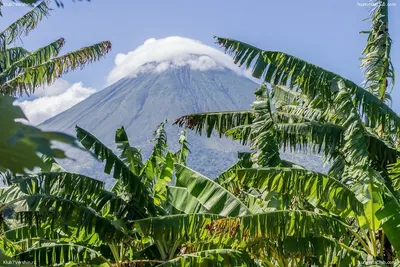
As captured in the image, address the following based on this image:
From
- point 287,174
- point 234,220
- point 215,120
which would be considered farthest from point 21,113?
point 215,120

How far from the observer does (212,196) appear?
6.55 meters

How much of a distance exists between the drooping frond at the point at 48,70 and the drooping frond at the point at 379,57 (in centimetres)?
475

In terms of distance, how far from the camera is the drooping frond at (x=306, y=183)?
19.1ft

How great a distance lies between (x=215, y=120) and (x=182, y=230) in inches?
133

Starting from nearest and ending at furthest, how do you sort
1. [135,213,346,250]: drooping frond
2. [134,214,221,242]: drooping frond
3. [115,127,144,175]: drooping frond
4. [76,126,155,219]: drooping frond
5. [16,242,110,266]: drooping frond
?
1. [135,213,346,250]: drooping frond
2. [134,214,221,242]: drooping frond
3. [76,126,155,219]: drooping frond
4. [16,242,110,266]: drooping frond
5. [115,127,144,175]: drooping frond

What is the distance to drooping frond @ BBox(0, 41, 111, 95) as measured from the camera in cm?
866

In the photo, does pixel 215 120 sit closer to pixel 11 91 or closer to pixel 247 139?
pixel 247 139

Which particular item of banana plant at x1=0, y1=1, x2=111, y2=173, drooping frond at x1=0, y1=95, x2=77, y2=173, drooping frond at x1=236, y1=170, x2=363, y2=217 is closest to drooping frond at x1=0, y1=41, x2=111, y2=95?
banana plant at x1=0, y1=1, x2=111, y2=173

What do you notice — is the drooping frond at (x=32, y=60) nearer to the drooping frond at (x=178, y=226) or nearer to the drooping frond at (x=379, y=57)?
the drooping frond at (x=178, y=226)

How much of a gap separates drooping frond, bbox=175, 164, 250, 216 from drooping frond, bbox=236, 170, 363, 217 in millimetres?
521

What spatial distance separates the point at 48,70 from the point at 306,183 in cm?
500

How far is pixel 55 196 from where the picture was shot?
255 inches

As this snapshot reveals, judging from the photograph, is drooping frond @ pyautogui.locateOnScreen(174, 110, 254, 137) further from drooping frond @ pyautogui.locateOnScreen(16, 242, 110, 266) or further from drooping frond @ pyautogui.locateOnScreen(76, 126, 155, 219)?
drooping frond @ pyautogui.locateOnScreen(16, 242, 110, 266)

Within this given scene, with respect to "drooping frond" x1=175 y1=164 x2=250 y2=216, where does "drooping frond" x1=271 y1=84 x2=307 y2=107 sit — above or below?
above
